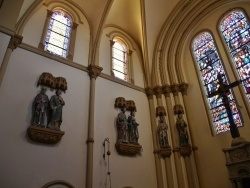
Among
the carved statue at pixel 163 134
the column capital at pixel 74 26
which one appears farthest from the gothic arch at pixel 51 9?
the carved statue at pixel 163 134

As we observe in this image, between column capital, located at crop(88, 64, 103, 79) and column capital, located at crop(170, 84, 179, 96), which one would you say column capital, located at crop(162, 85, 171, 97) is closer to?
column capital, located at crop(170, 84, 179, 96)

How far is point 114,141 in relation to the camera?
7816 mm

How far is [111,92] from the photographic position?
28.9 ft

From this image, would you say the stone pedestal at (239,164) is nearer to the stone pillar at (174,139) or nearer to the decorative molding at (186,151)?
the decorative molding at (186,151)

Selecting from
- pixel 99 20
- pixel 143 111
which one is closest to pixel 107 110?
pixel 143 111

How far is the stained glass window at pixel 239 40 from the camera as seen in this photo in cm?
846

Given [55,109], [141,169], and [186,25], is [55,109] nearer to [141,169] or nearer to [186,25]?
[141,169]

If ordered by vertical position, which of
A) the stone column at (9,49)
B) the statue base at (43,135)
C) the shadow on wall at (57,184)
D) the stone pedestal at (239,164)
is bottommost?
the shadow on wall at (57,184)

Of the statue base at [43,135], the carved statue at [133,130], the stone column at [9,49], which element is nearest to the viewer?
the statue base at [43,135]

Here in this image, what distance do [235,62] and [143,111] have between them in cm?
402

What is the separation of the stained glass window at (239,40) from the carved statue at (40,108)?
6702 millimetres

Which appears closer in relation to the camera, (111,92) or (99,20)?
(111,92)

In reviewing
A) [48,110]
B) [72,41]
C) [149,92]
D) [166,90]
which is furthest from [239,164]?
[72,41]

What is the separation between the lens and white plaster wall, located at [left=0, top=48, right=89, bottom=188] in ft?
18.7
